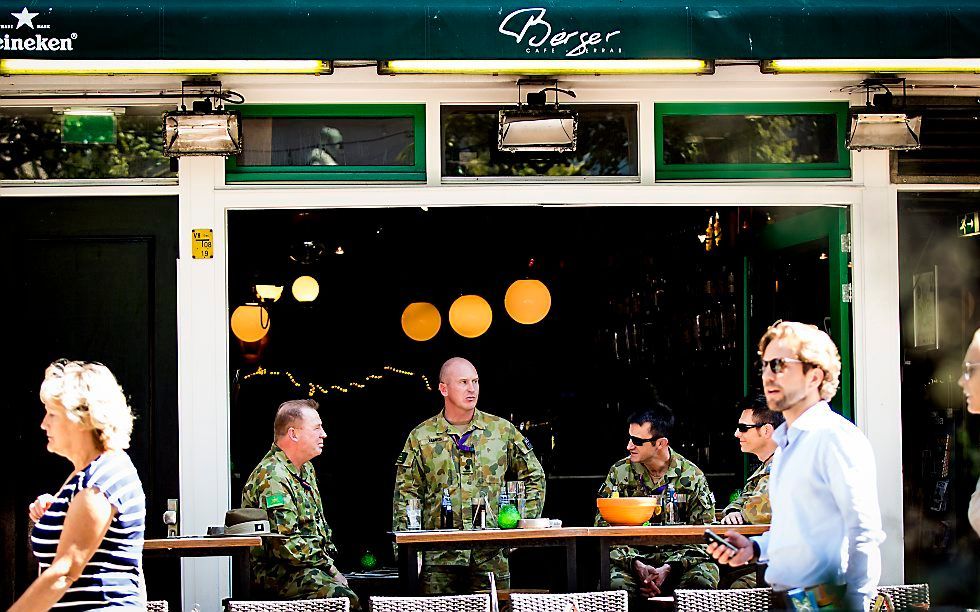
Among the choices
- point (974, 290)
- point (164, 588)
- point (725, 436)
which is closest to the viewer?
point (164, 588)

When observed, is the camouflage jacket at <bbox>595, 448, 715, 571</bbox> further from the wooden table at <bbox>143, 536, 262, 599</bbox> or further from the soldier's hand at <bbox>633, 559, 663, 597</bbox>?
the wooden table at <bbox>143, 536, 262, 599</bbox>

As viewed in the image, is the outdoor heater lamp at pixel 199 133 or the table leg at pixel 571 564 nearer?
the table leg at pixel 571 564

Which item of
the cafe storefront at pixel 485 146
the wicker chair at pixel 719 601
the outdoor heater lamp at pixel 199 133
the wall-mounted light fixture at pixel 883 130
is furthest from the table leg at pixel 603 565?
→ the outdoor heater lamp at pixel 199 133

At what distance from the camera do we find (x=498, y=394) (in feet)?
38.2

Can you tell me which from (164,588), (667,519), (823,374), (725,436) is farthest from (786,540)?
(725,436)

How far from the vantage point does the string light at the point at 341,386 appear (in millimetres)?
10977

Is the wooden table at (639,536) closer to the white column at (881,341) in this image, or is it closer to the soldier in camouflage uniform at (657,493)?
the soldier in camouflage uniform at (657,493)

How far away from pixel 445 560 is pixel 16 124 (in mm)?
3421

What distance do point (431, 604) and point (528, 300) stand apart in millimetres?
4911

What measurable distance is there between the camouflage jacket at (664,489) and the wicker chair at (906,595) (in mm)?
1645

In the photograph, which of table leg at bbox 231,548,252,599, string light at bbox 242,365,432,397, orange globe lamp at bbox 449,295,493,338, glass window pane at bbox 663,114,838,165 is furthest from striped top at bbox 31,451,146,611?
string light at bbox 242,365,432,397

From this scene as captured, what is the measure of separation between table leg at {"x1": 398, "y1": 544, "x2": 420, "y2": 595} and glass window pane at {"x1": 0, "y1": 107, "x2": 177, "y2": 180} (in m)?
2.48

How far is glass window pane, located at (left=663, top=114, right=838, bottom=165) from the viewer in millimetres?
7812

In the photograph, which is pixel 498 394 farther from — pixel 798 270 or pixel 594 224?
pixel 798 270
